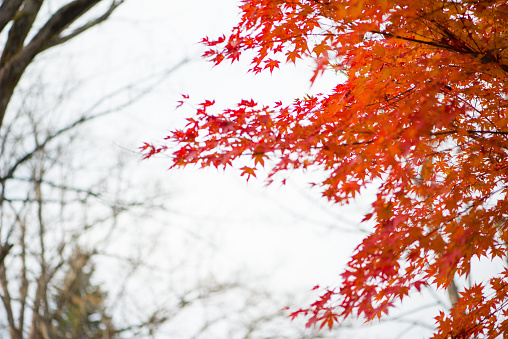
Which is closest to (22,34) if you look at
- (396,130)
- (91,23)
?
(91,23)

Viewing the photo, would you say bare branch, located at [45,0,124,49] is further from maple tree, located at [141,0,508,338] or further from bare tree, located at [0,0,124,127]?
maple tree, located at [141,0,508,338]

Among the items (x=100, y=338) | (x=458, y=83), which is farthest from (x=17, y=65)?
(x=100, y=338)

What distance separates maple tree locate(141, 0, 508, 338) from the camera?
2.38 m

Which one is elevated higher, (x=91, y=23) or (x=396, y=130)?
(x=91, y=23)

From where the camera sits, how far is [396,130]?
2346 mm

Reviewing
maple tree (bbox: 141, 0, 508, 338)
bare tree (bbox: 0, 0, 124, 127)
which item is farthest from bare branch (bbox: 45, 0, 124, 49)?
maple tree (bbox: 141, 0, 508, 338)

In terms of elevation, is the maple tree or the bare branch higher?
the bare branch

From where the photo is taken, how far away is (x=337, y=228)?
673cm

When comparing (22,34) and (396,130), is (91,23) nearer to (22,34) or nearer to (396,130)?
(22,34)

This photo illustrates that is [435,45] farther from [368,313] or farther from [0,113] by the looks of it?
[0,113]

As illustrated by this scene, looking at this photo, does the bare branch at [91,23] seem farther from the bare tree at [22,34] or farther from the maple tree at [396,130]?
the maple tree at [396,130]

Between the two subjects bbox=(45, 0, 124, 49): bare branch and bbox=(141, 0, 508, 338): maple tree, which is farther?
bbox=(45, 0, 124, 49): bare branch

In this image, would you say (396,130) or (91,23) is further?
(91,23)

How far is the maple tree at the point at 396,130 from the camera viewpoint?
2.38 m
